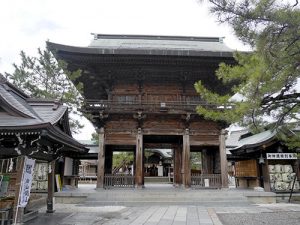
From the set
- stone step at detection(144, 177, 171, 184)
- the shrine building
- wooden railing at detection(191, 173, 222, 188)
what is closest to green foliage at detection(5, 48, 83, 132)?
the shrine building

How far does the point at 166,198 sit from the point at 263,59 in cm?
994

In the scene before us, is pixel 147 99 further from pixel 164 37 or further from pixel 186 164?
pixel 164 37

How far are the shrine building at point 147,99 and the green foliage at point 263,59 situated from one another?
844cm

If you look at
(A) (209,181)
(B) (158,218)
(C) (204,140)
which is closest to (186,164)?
(A) (209,181)

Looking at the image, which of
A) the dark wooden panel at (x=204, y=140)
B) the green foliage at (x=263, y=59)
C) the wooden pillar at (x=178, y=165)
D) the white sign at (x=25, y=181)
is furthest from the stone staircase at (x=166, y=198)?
the green foliage at (x=263, y=59)

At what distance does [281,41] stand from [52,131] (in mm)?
6870

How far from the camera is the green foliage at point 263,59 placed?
5.79m

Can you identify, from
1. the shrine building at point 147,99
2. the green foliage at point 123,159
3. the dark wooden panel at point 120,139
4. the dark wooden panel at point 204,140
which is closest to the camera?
the shrine building at point 147,99

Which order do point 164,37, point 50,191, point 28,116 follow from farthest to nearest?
point 164,37 → point 50,191 → point 28,116

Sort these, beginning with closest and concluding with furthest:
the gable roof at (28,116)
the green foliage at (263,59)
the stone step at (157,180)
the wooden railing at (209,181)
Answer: the green foliage at (263,59) < the gable roof at (28,116) < the wooden railing at (209,181) < the stone step at (157,180)

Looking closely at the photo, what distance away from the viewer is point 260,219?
30.5 ft

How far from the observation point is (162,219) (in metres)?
9.15

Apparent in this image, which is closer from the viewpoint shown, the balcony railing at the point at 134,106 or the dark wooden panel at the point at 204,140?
the balcony railing at the point at 134,106

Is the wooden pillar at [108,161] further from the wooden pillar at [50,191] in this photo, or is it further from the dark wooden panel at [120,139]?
the wooden pillar at [50,191]
